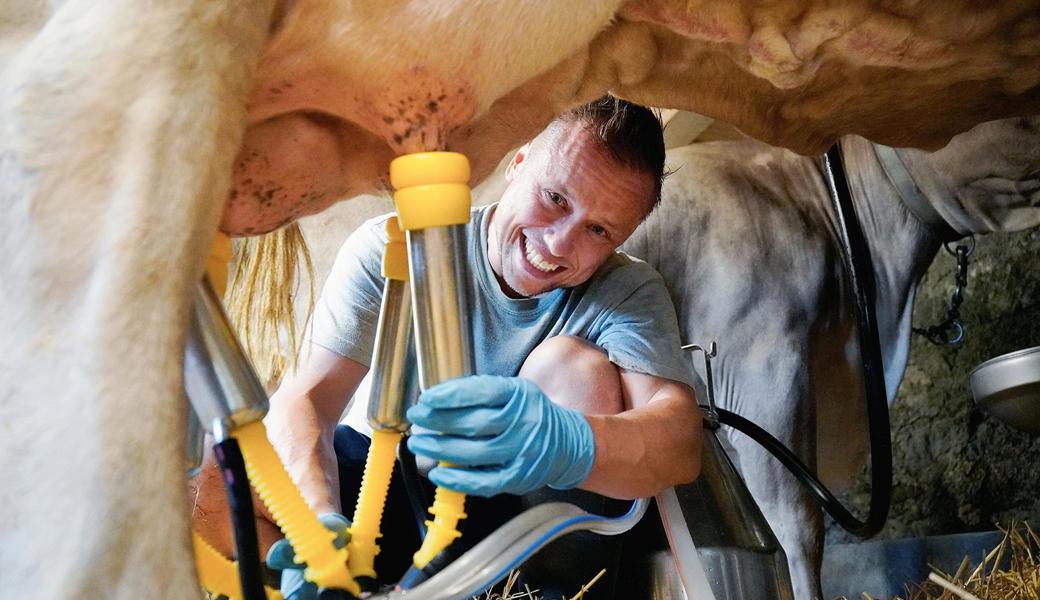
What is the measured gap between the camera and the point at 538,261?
1468 mm

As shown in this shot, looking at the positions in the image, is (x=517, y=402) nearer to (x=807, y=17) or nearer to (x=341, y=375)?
(x=807, y=17)

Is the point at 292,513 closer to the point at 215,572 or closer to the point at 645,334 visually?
the point at 215,572

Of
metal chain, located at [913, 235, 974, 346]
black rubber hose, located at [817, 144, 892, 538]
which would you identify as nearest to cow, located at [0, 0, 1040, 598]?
black rubber hose, located at [817, 144, 892, 538]

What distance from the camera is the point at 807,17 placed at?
0.97 metres

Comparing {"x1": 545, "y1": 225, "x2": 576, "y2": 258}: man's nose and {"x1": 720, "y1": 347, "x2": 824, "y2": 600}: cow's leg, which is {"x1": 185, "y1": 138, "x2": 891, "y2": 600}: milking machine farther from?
{"x1": 720, "y1": 347, "x2": 824, "y2": 600}: cow's leg

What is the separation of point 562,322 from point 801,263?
2.86 feet

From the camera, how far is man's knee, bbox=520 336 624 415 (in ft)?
4.51

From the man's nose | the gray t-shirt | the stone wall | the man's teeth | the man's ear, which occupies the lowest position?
the stone wall

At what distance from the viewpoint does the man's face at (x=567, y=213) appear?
1463 mm

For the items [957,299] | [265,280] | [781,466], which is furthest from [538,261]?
[957,299]

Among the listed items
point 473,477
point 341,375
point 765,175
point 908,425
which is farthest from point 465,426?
point 908,425

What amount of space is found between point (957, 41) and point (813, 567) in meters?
1.21

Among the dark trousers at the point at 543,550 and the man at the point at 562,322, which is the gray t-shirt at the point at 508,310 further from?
the dark trousers at the point at 543,550

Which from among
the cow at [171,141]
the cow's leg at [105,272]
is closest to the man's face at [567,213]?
the cow at [171,141]
